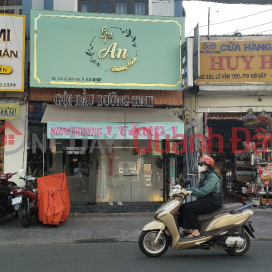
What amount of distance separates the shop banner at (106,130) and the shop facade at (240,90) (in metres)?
1.82

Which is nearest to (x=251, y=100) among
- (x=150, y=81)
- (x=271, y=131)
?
(x=271, y=131)

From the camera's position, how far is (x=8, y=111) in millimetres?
10031

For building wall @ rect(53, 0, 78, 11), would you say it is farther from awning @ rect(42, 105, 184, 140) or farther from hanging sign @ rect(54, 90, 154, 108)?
awning @ rect(42, 105, 184, 140)

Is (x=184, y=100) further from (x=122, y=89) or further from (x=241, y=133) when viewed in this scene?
(x=241, y=133)

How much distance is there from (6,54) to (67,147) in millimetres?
3408

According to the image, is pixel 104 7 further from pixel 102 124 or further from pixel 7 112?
pixel 7 112

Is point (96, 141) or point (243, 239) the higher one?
point (96, 141)

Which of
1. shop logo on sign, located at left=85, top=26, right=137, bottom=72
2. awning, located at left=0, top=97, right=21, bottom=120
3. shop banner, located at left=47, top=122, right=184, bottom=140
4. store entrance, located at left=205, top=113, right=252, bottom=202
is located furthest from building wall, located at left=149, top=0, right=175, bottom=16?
awning, located at left=0, top=97, right=21, bottom=120

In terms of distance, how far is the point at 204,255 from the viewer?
247 inches

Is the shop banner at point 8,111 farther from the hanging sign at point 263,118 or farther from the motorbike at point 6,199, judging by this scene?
the hanging sign at point 263,118

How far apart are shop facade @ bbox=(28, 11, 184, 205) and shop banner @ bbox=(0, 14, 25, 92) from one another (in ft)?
1.29

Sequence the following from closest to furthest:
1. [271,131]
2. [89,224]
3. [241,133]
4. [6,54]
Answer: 1. [89,224]
2. [6,54]
3. [271,131]
4. [241,133]

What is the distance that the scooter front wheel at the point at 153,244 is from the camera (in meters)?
5.93

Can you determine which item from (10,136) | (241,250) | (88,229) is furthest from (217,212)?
(10,136)
